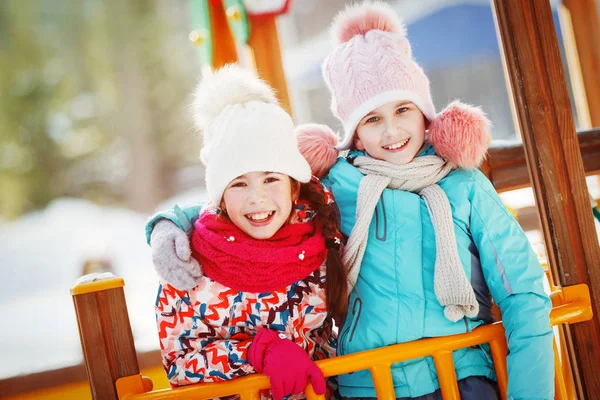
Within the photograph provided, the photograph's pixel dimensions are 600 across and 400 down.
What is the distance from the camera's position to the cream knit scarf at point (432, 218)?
1.14 meters

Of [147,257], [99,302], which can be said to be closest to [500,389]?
[99,302]

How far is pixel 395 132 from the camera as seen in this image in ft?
4.06

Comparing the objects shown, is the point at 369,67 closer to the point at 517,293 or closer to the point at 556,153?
the point at 556,153

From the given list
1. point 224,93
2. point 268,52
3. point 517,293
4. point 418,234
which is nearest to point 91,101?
point 268,52

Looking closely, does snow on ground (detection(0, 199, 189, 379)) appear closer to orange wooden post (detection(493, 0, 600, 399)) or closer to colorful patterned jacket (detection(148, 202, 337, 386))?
colorful patterned jacket (detection(148, 202, 337, 386))

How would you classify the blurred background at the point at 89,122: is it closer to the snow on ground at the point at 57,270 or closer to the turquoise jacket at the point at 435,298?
the snow on ground at the point at 57,270

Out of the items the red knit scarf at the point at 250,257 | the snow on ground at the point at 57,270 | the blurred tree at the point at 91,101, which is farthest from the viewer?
the blurred tree at the point at 91,101

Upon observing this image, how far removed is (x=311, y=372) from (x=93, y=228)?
4826 millimetres

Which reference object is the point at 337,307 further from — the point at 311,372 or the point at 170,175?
the point at 170,175

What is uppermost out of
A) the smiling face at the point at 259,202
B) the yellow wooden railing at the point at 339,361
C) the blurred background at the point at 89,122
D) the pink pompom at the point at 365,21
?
the blurred background at the point at 89,122

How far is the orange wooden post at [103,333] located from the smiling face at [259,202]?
259 millimetres

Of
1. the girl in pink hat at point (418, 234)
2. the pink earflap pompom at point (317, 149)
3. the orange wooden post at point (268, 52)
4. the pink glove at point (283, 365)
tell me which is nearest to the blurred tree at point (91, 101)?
the orange wooden post at point (268, 52)

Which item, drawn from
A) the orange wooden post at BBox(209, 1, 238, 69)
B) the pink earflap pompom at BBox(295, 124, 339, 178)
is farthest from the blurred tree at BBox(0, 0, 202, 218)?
the pink earflap pompom at BBox(295, 124, 339, 178)

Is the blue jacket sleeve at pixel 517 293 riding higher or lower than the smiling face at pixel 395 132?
lower
